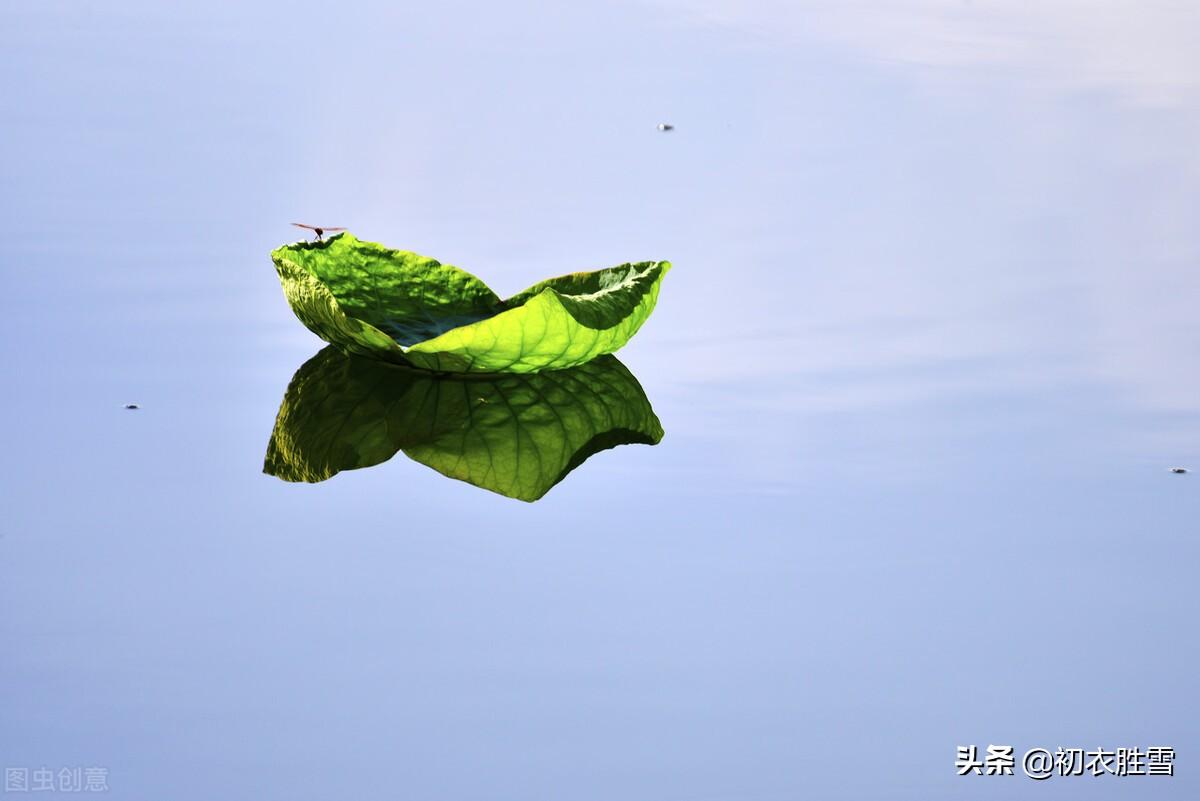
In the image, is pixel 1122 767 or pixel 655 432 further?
pixel 655 432

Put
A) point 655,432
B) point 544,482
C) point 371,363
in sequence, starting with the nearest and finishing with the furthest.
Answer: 1. point 544,482
2. point 655,432
3. point 371,363

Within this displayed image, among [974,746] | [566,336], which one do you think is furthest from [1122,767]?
[566,336]

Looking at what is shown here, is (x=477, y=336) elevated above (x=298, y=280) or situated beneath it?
situated beneath

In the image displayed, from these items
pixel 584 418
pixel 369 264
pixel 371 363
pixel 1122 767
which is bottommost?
pixel 1122 767

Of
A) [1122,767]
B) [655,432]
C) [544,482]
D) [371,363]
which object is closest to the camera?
[1122,767]

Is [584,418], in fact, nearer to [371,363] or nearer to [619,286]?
[619,286]

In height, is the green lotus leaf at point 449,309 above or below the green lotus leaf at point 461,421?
above
